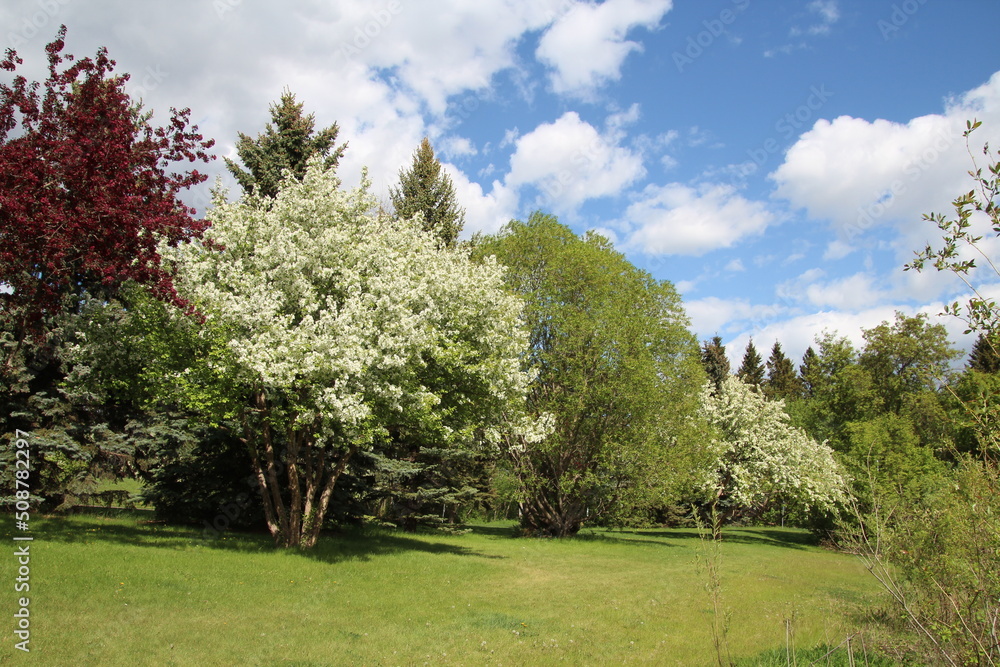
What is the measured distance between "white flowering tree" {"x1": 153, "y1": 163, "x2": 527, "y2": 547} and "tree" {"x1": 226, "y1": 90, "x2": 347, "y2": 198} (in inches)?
383

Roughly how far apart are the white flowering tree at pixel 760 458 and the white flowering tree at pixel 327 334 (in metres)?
18.3

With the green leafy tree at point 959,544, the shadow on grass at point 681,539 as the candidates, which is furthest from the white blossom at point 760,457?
the green leafy tree at point 959,544

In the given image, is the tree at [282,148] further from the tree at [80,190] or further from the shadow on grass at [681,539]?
the shadow on grass at [681,539]

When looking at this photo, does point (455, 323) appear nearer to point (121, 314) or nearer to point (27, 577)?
point (121, 314)

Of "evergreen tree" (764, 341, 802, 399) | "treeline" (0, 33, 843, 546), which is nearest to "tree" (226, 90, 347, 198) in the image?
"treeline" (0, 33, 843, 546)

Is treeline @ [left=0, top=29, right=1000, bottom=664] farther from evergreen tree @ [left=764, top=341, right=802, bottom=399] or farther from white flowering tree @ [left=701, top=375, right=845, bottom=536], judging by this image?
evergreen tree @ [left=764, top=341, right=802, bottom=399]

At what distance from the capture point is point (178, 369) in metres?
14.6

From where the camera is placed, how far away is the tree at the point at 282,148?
2712 centimetres

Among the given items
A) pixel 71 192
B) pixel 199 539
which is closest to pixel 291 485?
pixel 199 539

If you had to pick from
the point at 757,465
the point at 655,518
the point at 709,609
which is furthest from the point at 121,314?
the point at 655,518

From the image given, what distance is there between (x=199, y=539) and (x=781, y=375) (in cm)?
8001

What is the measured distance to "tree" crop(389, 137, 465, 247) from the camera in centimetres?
3459

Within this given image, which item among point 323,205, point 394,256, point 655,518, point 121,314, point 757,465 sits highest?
point 323,205

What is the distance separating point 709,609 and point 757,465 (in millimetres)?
22673
